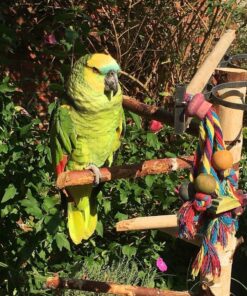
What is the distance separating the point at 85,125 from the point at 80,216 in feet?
0.89

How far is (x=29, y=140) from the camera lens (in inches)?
75.7

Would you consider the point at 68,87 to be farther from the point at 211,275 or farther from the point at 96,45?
the point at 96,45

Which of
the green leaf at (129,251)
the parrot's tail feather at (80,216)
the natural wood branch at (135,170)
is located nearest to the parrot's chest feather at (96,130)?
the parrot's tail feather at (80,216)

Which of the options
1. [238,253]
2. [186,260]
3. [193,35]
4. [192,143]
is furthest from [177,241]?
[193,35]

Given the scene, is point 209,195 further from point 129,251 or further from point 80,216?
point 129,251

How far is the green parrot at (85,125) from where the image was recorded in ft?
4.91

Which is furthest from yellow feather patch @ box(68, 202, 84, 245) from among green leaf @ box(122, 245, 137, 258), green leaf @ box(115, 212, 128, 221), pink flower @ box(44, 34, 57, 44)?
pink flower @ box(44, 34, 57, 44)

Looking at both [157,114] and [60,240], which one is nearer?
[157,114]

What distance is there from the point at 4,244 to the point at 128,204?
0.56 metres

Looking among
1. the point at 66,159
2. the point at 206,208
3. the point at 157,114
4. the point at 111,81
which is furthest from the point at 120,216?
the point at 206,208

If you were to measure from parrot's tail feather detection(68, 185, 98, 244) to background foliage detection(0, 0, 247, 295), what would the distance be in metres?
0.11

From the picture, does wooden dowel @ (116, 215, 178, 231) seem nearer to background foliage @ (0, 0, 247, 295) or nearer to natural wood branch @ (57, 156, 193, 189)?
natural wood branch @ (57, 156, 193, 189)

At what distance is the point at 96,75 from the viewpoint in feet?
4.92

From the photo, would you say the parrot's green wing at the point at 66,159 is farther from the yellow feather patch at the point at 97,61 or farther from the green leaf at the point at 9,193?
the green leaf at the point at 9,193
